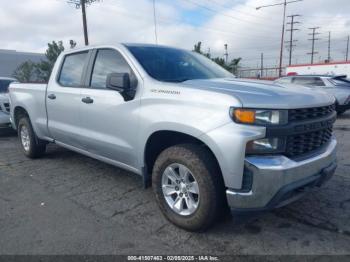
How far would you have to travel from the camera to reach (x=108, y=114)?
3842mm

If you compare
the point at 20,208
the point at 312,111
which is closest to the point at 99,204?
the point at 20,208

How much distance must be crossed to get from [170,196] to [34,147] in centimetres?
358

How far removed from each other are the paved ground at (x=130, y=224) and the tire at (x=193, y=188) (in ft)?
0.54

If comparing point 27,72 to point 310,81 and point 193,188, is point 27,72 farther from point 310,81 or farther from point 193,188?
point 193,188

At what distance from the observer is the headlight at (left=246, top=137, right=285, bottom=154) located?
2637 millimetres

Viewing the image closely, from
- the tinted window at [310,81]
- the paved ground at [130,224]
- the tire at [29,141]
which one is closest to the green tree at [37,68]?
the tinted window at [310,81]

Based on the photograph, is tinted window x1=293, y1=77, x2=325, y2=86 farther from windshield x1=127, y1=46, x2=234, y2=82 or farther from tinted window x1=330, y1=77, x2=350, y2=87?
windshield x1=127, y1=46, x2=234, y2=82

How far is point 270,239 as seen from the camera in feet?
9.97

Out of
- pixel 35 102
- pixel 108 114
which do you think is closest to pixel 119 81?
pixel 108 114

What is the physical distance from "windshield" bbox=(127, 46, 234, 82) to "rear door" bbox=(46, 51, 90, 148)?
980 millimetres

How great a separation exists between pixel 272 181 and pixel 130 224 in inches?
61.2

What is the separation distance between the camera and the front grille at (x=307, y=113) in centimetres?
274

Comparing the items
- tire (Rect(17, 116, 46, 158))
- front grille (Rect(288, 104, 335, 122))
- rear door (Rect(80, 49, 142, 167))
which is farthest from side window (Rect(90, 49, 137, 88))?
tire (Rect(17, 116, 46, 158))

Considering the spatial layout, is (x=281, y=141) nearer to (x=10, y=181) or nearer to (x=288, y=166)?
(x=288, y=166)
